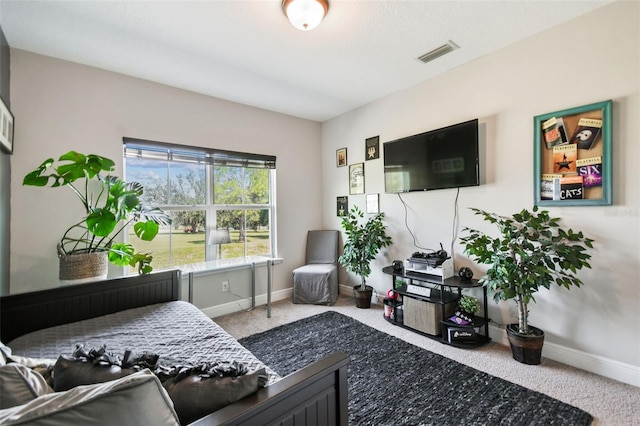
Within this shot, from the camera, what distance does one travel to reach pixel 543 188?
225cm

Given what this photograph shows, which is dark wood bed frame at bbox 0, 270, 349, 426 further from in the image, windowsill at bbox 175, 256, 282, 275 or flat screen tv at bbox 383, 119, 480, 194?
flat screen tv at bbox 383, 119, 480, 194

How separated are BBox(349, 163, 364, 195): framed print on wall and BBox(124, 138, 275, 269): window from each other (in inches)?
43.3

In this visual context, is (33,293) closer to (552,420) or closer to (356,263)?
(356,263)

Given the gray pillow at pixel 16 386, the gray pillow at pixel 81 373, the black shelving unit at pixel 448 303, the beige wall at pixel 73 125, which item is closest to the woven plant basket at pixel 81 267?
the beige wall at pixel 73 125

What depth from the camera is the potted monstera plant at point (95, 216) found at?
6.93ft

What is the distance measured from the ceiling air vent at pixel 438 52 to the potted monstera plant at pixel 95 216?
2796mm

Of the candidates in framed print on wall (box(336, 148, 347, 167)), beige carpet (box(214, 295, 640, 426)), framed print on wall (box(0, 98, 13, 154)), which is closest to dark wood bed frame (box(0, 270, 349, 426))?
beige carpet (box(214, 295, 640, 426))

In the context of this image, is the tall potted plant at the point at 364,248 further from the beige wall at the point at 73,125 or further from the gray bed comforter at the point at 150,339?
the gray bed comforter at the point at 150,339

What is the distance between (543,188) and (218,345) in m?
2.65

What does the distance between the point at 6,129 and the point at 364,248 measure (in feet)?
10.9

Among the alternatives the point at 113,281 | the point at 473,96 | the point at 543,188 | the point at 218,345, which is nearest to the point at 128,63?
the point at 113,281

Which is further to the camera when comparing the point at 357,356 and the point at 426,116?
the point at 426,116

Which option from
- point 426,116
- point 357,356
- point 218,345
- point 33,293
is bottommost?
point 357,356

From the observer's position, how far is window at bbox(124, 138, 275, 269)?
3.04m
